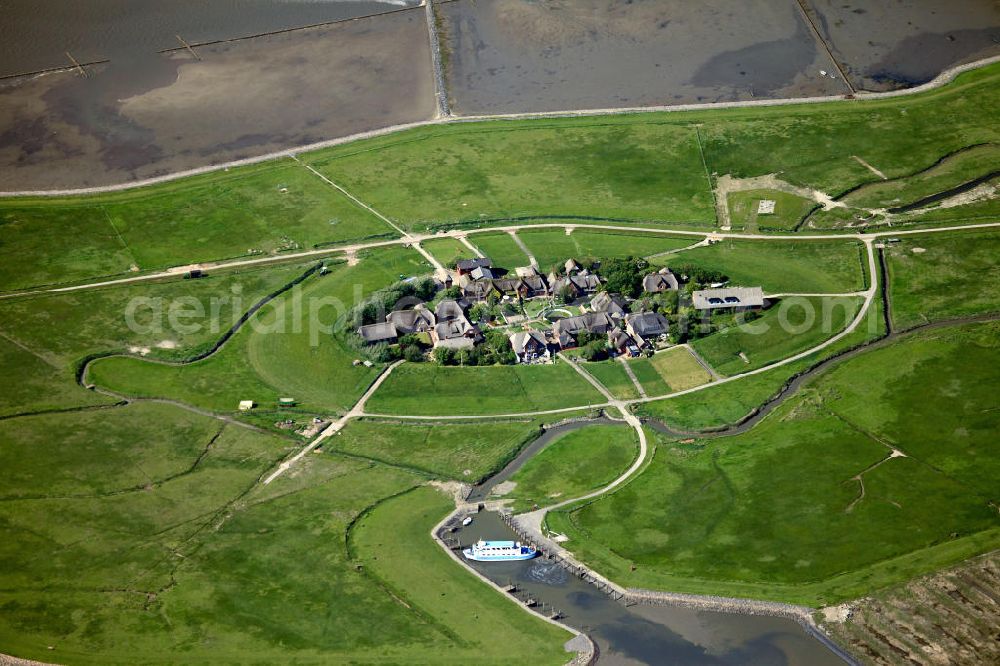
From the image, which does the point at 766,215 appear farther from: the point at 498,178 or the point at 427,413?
the point at 427,413

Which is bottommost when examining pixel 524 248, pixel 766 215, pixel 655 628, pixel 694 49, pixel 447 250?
pixel 655 628

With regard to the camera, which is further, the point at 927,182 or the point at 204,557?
the point at 927,182

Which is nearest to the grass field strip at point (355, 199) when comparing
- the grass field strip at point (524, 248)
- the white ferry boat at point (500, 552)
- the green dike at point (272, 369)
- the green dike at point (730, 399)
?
the grass field strip at point (524, 248)

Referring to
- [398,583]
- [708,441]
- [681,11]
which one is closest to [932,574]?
[708,441]

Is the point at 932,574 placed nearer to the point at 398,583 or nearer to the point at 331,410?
the point at 398,583

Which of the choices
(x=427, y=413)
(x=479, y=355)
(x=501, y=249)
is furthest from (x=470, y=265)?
(x=427, y=413)

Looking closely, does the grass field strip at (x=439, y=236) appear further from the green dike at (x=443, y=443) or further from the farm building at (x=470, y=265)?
the green dike at (x=443, y=443)
